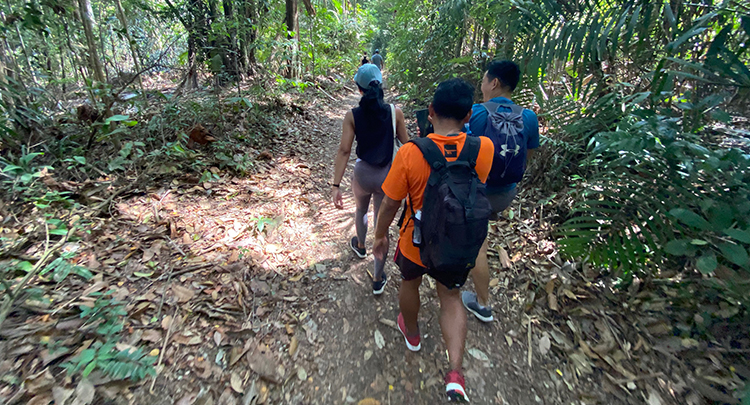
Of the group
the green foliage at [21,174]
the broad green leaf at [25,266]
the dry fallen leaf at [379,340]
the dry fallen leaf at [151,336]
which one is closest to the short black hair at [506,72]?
the dry fallen leaf at [379,340]

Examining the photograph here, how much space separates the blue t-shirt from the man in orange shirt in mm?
410

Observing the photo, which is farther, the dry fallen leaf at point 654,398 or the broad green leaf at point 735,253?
the dry fallen leaf at point 654,398

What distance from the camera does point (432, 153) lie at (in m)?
1.62

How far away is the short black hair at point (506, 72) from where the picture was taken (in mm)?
2227

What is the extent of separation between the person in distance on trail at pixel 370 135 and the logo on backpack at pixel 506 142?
2.52 ft

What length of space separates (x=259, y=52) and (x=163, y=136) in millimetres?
3622

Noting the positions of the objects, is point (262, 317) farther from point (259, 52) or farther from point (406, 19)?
point (406, 19)

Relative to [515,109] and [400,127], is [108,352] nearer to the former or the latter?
[400,127]

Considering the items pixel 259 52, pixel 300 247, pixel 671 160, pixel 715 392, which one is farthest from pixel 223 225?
pixel 259 52

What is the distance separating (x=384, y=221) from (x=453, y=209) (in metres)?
0.54

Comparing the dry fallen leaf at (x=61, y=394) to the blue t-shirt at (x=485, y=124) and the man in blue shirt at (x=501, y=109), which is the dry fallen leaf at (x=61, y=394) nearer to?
the man in blue shirt at (x=501, y=109)

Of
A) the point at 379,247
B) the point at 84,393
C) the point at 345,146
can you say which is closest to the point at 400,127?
the point at 345,146

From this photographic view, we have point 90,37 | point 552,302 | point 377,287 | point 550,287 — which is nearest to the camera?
point 552,302

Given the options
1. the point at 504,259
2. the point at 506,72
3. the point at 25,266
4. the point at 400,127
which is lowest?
the point at 504,259
